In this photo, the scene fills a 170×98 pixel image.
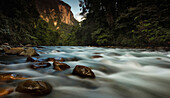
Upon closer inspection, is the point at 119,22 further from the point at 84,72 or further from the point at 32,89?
the point at 32,89

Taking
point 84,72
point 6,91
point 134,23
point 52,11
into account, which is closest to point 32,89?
point 6,91

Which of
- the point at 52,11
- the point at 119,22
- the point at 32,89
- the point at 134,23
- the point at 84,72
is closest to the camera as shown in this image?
the point at 32,89

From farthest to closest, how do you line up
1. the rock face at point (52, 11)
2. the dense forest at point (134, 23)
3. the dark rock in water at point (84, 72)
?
the rock face at point (52, 11) < the dense forest at point (134, 23) < the dark rock in water at point (84, 72)

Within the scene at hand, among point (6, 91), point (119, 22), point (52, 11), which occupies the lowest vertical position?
point (6, 91)

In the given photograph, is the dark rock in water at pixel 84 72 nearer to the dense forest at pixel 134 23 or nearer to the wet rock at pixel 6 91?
the wet rock at pixel 6 91

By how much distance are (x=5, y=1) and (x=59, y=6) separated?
9440cm

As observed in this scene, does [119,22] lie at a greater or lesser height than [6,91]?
greater

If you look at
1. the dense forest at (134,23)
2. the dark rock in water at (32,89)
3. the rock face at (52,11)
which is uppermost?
the rock face at (52,11)

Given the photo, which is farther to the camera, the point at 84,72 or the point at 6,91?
the point at 84,72

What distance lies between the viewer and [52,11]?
291ft

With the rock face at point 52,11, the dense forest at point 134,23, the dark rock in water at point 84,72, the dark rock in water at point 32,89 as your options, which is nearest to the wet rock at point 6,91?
the dark rock in water at point 32,89

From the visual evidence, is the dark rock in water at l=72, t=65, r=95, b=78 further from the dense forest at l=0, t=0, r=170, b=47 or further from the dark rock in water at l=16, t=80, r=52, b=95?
the dense forest at l=0, t=0, r=170, b=47

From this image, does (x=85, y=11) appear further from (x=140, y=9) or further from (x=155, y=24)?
(x=155, y=24)

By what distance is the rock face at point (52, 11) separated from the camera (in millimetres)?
82306
